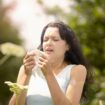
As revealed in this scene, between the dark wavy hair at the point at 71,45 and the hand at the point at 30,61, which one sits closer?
the hand at the point at 30,61

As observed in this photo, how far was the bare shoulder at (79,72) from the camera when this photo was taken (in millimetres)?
3543

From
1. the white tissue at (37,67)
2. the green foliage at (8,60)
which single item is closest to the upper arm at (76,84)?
the white tissue at (37,67)

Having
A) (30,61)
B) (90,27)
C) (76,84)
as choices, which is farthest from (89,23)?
(30,61)

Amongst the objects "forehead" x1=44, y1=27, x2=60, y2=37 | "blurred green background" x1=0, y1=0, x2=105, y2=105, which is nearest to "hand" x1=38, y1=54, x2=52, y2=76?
"forehead" x1=44, y1=27, x2=60, y2=37

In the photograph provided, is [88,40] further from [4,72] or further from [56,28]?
[56,28]

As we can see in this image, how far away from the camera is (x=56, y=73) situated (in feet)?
11.9

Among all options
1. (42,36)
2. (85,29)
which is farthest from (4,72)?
(42,36)

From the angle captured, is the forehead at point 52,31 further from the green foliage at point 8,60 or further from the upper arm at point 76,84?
the green foliage at point 8,60

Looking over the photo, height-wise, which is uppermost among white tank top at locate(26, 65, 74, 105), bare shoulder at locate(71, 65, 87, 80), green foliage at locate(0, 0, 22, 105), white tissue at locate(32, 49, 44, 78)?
white tissue at locate(32, 49, 44, 78)

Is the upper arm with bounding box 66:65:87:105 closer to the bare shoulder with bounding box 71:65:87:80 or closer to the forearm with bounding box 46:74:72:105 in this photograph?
the bare shoulder with bounding box 71:65:87:80

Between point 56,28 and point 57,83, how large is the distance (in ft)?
1.63

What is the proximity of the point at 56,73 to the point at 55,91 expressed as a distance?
0.43 metres

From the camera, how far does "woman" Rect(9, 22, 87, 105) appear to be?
10.7 ft

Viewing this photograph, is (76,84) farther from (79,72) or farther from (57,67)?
(57,67)
